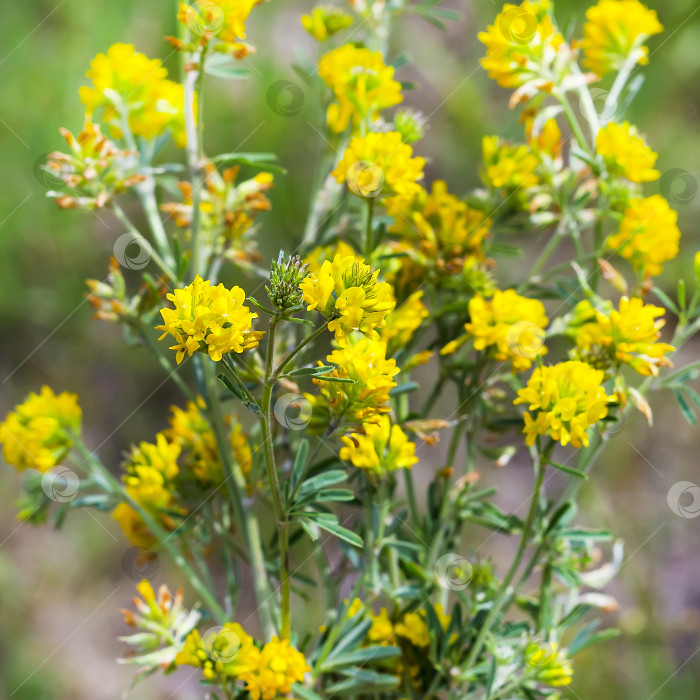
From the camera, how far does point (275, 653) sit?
0.90 metres

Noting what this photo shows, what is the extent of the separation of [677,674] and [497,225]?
2.06 meters

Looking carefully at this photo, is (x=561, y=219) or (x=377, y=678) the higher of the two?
(x=561, y=219)

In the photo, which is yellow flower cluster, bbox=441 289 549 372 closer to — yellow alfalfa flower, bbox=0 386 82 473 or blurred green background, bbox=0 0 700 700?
yellow alfalfa flower, bbox=0 386 82 473

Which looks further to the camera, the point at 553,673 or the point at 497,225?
the point at 497,225

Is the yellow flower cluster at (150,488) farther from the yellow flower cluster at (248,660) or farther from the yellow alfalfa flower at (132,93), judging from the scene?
the yellow alfalfa flower at (132,93)

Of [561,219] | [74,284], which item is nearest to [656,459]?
[561,219]

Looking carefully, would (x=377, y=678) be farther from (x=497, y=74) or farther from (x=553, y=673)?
(x=497, y=74)

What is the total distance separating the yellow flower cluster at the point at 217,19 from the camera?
995mm

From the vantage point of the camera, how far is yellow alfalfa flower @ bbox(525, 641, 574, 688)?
98cm

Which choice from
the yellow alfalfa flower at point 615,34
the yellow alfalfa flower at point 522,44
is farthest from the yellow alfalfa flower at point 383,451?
the yellow alfalfa flower at point 615,34

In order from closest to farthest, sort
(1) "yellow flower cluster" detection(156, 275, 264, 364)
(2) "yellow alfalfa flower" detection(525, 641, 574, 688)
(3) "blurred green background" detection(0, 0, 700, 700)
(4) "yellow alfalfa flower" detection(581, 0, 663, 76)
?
(1) "yellow flower cluster" detection(156, 275, 264, 364), (2) "yellow alfalfa flower" detection(525, 641, 574, 688), (4) "yellow alfalfa flower" detection(581, 0, 663, 76), (3) "blurred green background" detection(0, 0, 700, 700)

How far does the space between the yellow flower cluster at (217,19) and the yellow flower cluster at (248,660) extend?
79 centimetres

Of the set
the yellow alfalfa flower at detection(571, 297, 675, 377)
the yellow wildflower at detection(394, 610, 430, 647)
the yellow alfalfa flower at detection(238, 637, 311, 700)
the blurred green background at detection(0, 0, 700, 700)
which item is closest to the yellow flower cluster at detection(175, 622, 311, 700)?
the yellow alfalfa flower at detection(238, 637, 311, 700)

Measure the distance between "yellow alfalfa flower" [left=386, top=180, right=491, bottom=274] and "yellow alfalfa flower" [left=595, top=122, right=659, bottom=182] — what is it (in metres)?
0.20
